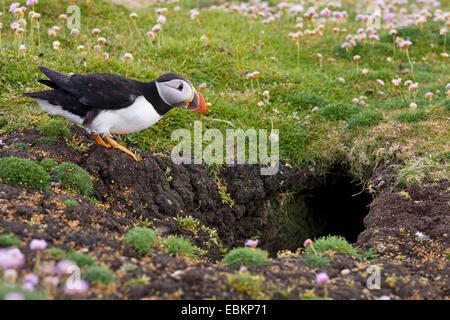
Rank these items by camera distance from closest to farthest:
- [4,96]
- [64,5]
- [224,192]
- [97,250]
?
[97,250] < [224,192] < [4,96] < [64,5]

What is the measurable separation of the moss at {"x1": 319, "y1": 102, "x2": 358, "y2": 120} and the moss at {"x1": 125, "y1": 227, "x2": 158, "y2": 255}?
13.5 ft

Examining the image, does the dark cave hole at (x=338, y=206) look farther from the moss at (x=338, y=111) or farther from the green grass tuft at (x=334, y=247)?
the green grass tuft at (x=334, y=247)

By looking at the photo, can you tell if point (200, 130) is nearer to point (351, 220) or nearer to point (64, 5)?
point (351, 220)

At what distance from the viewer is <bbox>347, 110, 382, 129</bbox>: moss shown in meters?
7.38

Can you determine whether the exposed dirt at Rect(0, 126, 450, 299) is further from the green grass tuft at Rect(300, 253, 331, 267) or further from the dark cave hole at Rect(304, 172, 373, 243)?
the dark cave hole at Rect(304, 172, 373, 243)

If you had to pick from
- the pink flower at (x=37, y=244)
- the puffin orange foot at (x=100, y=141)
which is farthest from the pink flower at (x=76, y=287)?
the puffin orange foot at (x=100, y=141)

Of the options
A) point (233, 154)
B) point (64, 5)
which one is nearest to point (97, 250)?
point (233, 154)

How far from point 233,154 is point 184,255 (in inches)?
104

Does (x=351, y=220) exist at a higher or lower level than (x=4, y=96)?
lower

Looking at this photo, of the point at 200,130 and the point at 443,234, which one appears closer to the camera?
the point at 443,234

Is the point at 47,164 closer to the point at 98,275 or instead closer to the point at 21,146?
the point at 21,146

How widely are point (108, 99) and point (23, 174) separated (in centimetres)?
109

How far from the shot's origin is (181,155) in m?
6.71
